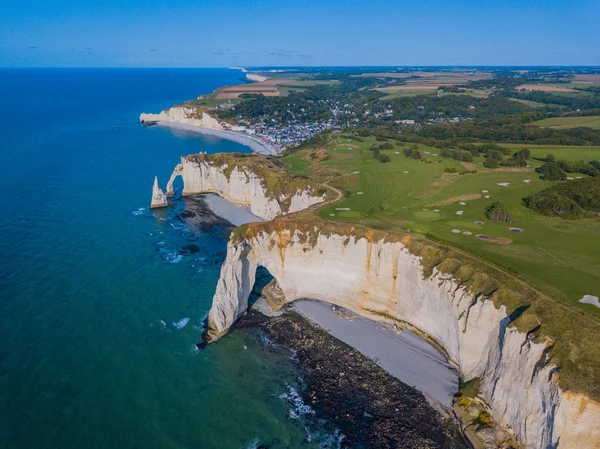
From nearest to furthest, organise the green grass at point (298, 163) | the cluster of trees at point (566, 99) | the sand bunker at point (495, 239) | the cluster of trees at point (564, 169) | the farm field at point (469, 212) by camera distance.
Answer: the farm field at point (469, 212) → the sand bunker at point (495, 239) → the cluster of trees at point (564, 169) → the green grass at point (298, 163) → the cluster of trees at point (566, 99)

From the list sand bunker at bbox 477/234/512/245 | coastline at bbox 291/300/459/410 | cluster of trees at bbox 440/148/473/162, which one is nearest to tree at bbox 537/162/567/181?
cluster of trees at bbox 440/148/473/162

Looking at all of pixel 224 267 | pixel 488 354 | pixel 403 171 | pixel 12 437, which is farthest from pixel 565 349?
pixel 403 171

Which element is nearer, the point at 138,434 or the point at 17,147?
the point at 138,434

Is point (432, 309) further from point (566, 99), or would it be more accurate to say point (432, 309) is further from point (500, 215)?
point (566, 99)

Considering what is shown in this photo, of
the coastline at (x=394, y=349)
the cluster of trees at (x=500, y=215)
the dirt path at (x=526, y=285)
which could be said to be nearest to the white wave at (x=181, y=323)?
the coastline at (x=394, y=349)

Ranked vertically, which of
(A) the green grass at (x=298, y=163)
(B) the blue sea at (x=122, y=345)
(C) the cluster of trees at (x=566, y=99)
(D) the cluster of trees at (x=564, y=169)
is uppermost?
(C) the cluster of trees at (x=566, y=99)

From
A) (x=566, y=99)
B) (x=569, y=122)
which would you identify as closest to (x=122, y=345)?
(x=569, y=122)

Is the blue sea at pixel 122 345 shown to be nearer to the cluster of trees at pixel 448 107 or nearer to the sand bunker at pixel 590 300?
the sand bunker at pixel 590 300

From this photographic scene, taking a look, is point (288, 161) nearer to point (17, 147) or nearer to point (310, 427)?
point (310, 427)
